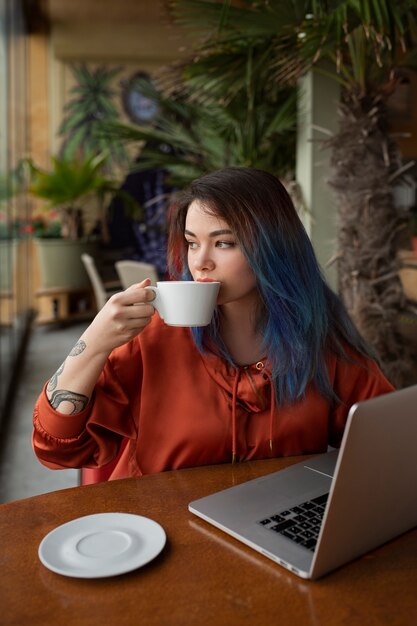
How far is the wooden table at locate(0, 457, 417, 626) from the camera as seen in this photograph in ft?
2.23

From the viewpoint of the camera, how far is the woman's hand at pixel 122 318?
3.38ft

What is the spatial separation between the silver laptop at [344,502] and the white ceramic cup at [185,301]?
28 cm

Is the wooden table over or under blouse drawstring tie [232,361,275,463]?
under

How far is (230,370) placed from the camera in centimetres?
122

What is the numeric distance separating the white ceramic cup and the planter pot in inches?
248

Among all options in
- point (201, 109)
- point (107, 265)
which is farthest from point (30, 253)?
point (201, 109)

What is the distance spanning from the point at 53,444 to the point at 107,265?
7.22 metres

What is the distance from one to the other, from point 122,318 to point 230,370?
28 centimetres

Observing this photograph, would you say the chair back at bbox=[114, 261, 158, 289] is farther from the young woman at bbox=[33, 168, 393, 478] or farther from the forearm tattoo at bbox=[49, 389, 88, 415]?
the forearm tattoo at bbox=[49, 389, 88, 415]

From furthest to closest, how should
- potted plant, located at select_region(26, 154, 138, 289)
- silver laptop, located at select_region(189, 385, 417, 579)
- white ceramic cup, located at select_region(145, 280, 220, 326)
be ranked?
potted plant, located at select_region(26, 154, 138, 289)
white ceramic cup, located at select_region(145, 280, 220, 326)
silver laptop, located at select_region(189, 385, 417, 579)

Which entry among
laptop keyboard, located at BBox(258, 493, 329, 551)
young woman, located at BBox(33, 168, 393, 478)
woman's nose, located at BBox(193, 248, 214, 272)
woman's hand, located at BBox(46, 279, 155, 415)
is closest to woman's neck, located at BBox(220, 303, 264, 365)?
young woman, located at BBox(33, 168, 393, 478)

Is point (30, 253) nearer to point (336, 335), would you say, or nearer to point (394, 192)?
point (394, 192)

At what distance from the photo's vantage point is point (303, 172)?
9.68ft

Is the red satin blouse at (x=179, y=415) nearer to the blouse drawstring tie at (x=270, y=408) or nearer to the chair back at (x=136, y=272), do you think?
the blouse drawstring tie at (x=270, y=408)
